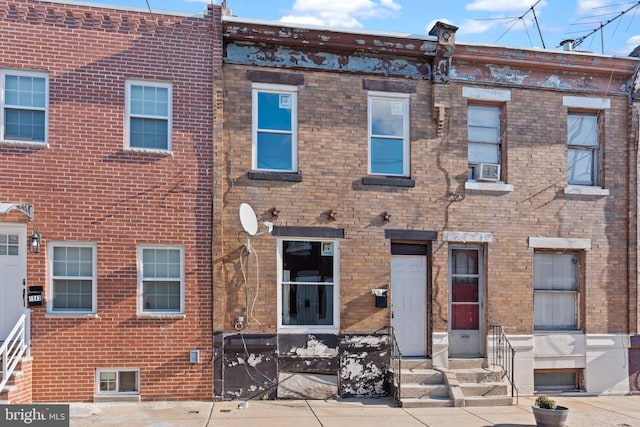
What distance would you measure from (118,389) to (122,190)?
11.5ft

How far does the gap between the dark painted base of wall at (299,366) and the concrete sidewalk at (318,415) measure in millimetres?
237

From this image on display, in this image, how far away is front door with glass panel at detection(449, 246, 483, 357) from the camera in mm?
11523

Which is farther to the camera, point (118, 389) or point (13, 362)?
point (118, 389)

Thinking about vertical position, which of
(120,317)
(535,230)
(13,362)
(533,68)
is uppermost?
(533,68)

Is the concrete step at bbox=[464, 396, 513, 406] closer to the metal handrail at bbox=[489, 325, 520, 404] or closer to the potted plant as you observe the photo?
the metal handrail at bbox=[489, 325, 520, 404]

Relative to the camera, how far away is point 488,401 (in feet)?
34.0

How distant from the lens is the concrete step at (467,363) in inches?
439

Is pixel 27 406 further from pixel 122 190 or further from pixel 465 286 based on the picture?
pixel 465 286

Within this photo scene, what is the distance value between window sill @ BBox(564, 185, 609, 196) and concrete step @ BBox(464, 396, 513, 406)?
14.5 ft

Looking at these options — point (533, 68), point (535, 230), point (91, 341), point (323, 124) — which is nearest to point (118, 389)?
point (91, 341)

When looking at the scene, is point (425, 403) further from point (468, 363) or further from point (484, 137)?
point (484, 137)

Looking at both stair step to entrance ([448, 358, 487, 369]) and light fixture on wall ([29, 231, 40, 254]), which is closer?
light fixture on wall ([29, 231, 40, 254])

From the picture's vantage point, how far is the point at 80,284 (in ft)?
32.8

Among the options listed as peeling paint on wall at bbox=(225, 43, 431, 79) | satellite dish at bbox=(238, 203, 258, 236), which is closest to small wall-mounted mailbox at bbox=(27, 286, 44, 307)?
satellite dish at bbox=(238, 203, 258, 236)
